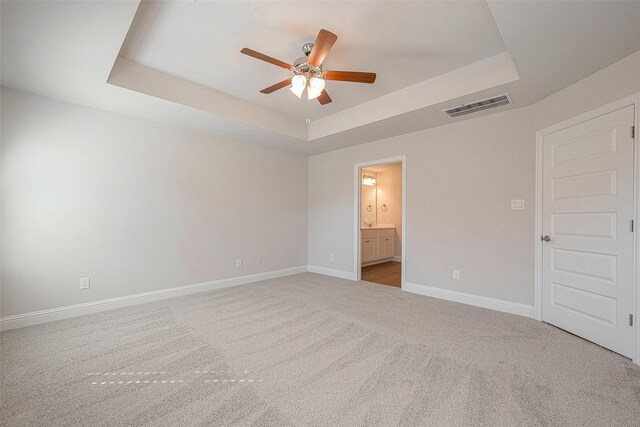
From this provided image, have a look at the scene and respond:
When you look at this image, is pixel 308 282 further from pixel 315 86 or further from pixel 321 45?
pixel 321 45

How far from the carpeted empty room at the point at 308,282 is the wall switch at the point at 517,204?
3.4 inches

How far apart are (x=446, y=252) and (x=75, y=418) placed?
12.9 feet

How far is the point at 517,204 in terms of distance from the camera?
10.3 feet

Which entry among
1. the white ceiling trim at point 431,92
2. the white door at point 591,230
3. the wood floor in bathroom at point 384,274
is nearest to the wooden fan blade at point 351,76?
the white ceiling trim at point 431,92

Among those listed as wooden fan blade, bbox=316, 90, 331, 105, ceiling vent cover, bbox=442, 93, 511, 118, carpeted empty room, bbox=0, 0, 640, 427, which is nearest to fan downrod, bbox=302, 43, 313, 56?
carpeted empty room, bbox=0, 0, 640, 427

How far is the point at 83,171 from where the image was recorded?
10.0 feet

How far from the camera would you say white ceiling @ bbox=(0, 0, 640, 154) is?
5.93 feet

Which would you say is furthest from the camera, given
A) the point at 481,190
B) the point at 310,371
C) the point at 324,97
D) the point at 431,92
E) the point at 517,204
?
the point at 481,190

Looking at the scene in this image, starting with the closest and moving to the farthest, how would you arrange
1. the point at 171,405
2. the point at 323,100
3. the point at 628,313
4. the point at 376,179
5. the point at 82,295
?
the point at 171,405
the point at 628,313
the point at 323,100
the point at 82,295
the point at 376,179

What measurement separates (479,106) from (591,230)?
1.69m

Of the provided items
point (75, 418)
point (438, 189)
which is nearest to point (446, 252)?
point (438, 189)

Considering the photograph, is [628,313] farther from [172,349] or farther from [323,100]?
[172,349]

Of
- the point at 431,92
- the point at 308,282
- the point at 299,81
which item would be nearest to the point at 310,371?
the point at 299,81

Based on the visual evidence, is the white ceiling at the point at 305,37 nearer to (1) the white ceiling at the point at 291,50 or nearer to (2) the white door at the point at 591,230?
(1) the white ceiling at the point at 291,50
